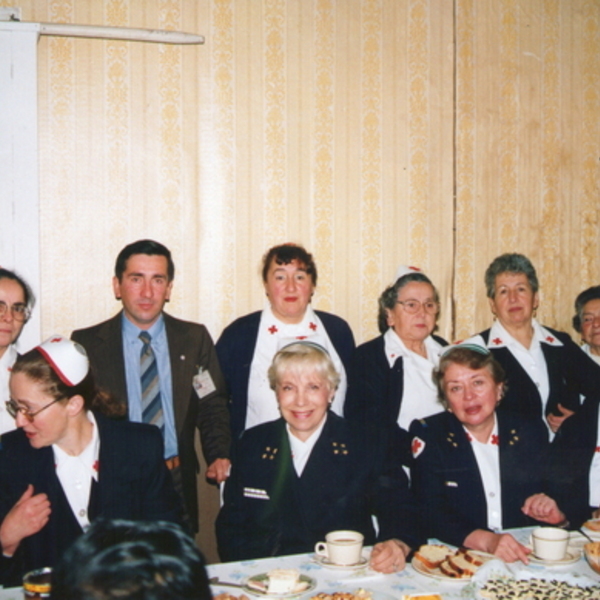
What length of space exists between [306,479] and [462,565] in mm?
664

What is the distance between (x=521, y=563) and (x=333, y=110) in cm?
297

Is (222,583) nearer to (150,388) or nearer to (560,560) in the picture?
(560,560)

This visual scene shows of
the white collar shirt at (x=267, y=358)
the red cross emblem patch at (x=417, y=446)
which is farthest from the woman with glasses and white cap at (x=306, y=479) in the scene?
the white collar shirt at (x=267, y=358)

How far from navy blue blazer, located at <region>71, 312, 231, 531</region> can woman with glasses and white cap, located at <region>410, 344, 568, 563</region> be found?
101cm

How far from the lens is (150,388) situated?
3139 mm

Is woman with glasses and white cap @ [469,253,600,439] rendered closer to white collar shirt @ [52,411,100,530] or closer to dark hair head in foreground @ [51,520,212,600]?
white collar shirt @ [52,411,100,530]

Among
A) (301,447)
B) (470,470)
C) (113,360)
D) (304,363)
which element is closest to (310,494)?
(301,447)

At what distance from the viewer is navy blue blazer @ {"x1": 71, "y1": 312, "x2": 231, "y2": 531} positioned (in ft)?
10.2

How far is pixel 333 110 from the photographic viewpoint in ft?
13.9

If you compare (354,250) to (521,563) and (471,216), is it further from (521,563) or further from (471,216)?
(521,563)

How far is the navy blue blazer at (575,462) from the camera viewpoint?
8.27ft

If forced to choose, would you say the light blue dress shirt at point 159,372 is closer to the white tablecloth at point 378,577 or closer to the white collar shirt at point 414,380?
the white collar shirt at point 414,380

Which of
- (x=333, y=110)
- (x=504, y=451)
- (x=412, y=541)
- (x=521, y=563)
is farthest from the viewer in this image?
(x=333, y=110)

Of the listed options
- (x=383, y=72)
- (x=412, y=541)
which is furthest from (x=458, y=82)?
(x=412, y=541)
